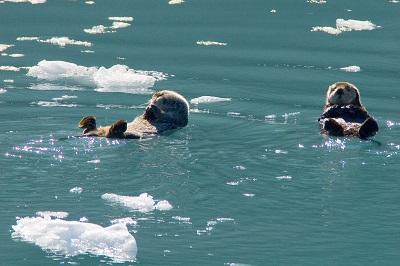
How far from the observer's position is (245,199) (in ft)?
34.4

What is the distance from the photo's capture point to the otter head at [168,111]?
13343 mm

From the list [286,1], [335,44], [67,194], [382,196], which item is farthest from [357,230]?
[286,1]

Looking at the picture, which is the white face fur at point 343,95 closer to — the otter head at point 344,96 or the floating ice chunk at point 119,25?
the otter head at point 344,96

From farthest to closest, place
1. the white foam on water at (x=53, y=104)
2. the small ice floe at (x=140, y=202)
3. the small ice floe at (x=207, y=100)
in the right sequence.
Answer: the small ice floe at (x=207, y=100) → the white foam on water at (x=53, y=104) → the small ice floe at (x=140, y=202)

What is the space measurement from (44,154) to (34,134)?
865mm

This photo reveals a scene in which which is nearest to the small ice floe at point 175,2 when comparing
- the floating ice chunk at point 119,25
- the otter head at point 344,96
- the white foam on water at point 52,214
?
the floating ice chunk at point 119,25

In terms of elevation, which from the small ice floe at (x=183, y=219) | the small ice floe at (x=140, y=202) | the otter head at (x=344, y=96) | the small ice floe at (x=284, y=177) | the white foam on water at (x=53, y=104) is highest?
the otter head at (x=344, y=96)

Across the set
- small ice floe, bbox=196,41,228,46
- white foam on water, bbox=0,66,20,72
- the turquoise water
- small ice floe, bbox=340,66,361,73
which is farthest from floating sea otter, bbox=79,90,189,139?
small ice floe, bbox=196,41,228,46

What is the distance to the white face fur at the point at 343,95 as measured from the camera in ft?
45.1

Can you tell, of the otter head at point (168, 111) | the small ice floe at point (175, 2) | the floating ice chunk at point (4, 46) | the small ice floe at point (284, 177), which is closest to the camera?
the small ice floe at point (284, 177)

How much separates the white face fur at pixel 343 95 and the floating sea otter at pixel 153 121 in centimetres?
186

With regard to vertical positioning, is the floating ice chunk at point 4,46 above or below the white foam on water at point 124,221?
above

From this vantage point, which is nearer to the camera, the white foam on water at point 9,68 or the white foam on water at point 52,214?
the white foam on water at point 52,214

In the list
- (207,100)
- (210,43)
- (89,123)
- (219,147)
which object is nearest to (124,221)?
(219,147)
